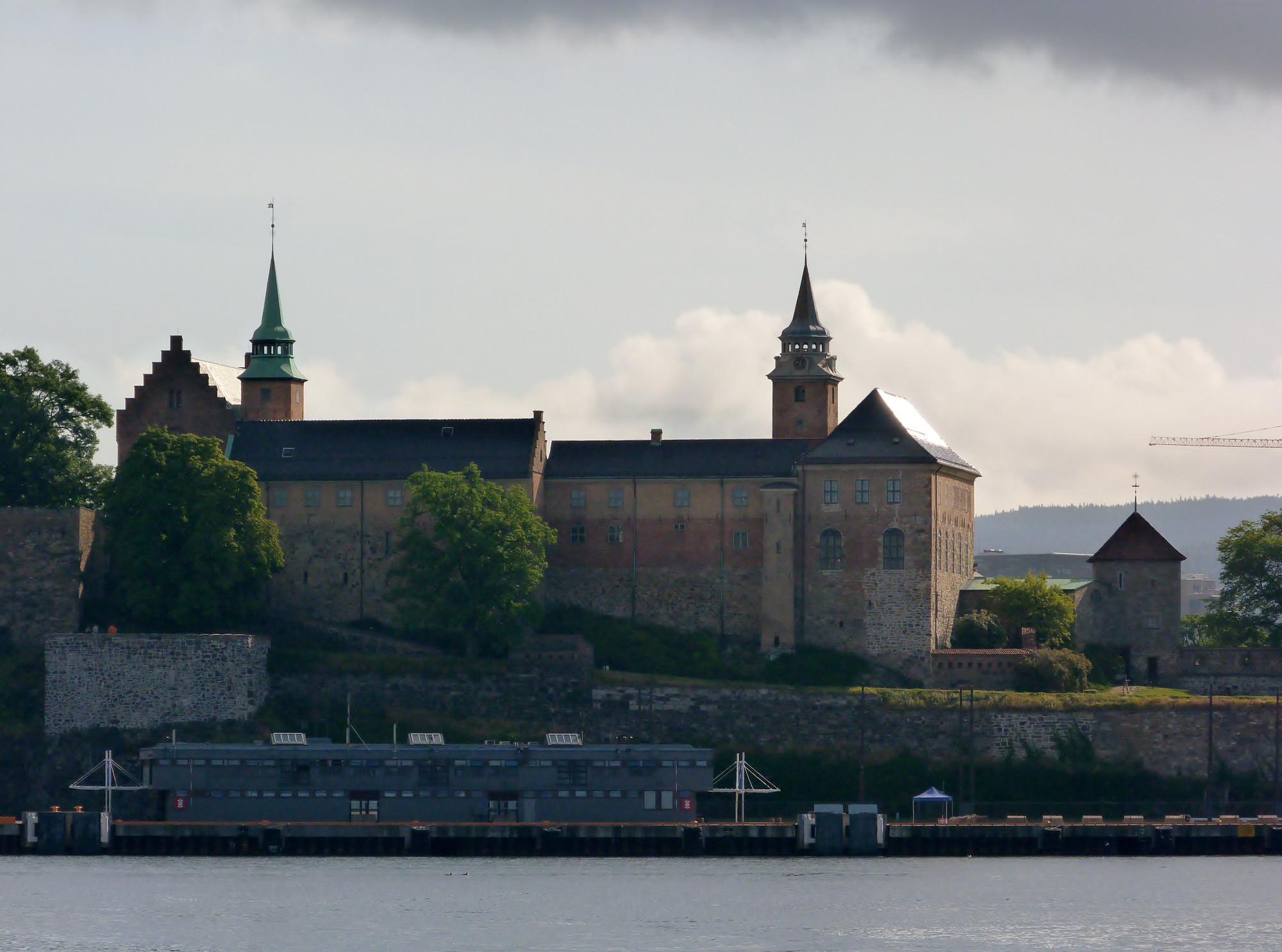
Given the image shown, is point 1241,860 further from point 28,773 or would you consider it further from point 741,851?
point 28,773

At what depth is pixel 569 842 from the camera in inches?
4692

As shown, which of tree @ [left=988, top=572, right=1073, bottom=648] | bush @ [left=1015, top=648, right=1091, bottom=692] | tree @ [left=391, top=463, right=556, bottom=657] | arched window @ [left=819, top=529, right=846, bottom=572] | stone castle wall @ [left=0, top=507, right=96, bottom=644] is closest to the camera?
stone castle wall @ [left=0, top=507, right=96, bottom=644]

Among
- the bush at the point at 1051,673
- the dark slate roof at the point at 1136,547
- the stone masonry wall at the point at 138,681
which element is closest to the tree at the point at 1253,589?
the dark slate roof at the point at 1136,547

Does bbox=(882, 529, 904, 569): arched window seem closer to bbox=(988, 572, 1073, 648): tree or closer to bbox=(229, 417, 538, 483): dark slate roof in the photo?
bbox=(988, 572, 1073, 648): tree

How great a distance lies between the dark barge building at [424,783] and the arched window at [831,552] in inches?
A: 794

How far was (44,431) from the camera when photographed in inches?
5640

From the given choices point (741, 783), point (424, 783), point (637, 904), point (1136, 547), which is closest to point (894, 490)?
point (1136, 547)

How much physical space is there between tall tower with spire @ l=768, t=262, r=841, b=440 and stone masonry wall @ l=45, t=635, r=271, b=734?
35.7 metres

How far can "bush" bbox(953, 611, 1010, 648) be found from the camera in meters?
141

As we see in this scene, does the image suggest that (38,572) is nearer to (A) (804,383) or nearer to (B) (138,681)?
(B) (138,681)

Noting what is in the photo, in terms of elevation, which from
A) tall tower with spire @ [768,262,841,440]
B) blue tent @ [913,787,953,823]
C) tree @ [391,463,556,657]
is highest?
tall tower with spire @ [768,262,841,440]

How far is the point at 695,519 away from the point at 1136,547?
2340 cm

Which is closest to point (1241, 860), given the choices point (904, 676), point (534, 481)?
point (904, 676)

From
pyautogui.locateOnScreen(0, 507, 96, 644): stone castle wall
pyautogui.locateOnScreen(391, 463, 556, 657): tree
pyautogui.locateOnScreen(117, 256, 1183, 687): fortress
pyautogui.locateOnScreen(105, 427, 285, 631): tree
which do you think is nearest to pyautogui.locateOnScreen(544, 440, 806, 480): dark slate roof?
pyautogui.locateOnScreen(117, 256, 1183, 687): fortress
